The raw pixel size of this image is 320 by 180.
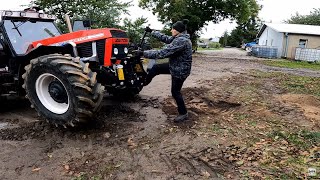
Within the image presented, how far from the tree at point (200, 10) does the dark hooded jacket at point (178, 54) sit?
24225mm

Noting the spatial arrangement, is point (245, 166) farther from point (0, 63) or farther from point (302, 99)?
point (0, 63)

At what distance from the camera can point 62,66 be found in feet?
15.6

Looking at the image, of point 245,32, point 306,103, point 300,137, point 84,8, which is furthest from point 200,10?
point 245,32

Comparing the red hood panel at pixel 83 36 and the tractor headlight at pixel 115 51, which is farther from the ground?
the red hood panel at pixel 83 36

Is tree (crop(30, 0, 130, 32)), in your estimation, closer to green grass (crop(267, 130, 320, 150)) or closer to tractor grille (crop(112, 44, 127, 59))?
tractor grille (crop(112, 44, 127, 59))

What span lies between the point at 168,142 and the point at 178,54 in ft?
5.20

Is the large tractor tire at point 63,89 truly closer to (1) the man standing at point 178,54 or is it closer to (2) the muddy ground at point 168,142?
(2) the muddy ground at point 168,142

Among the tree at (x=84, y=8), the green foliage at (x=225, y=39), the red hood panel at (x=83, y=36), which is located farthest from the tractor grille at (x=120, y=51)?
the green foliage at (x=225, y=39)

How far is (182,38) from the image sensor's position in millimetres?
5363

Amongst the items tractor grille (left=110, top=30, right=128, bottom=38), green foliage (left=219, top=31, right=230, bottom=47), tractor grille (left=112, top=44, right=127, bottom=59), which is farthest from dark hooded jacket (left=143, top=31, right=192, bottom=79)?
green foliage (left=219, top=31, right=230, bottom=47)

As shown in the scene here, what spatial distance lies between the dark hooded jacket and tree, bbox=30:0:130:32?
32.8 ft

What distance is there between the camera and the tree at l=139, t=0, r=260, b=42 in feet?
97.5

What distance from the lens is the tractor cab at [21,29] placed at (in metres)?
6.34

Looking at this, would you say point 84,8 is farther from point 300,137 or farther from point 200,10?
point 200,10
